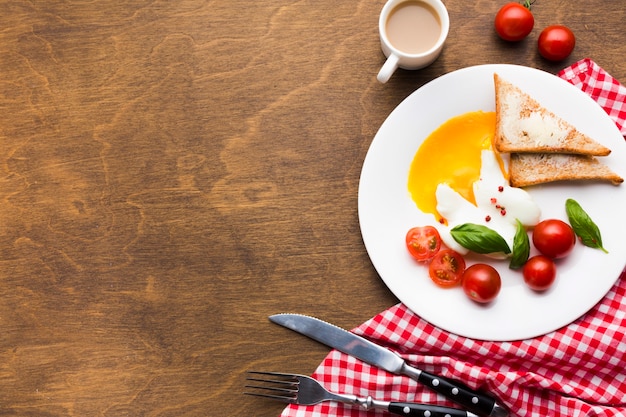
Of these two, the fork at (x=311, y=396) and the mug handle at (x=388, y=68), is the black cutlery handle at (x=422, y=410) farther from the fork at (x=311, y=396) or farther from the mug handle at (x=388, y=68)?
the mug handle at (x=388, y=68)

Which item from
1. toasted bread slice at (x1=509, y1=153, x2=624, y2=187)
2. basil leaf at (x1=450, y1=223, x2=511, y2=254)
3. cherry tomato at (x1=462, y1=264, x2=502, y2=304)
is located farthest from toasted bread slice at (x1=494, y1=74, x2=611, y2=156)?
cherry tomato at (x1=462, y1=264, x2=502, y2=304)

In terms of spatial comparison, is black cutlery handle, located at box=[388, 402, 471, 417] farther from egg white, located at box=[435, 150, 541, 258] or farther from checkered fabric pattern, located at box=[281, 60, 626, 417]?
egg white, located at box=[435, 150, 541, 258]

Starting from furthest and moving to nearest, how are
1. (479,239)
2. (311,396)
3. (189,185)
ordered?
(189,185) < (311,396) < (479,239)

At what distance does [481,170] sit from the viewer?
183 cm

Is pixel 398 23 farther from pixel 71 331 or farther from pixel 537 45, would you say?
pixel 71 331

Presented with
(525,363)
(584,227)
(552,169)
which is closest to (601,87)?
(552,169)

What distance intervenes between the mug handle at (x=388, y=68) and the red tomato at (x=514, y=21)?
345 millimetres

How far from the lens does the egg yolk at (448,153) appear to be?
1.85 meters

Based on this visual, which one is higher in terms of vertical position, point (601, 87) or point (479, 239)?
point (601, 87)

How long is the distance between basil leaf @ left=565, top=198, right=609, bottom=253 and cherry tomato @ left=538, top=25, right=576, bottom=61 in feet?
1.50

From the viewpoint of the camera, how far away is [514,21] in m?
1.82

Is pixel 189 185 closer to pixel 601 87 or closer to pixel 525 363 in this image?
pixel 525 363

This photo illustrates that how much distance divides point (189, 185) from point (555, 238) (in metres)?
1.09

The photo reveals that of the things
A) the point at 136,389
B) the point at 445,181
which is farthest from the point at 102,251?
the point at 445,181
